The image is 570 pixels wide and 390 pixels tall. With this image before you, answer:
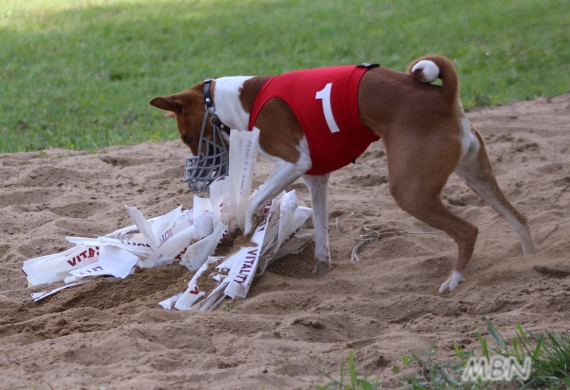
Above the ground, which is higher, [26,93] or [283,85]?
[283,85]

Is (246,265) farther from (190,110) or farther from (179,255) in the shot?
(190,110)

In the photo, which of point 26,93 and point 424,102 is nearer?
point 424,102

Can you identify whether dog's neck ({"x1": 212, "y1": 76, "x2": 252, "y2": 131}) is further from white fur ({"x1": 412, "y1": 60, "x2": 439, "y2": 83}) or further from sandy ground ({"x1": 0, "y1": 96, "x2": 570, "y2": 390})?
white fur ({"x1": 412, "y1": 60, "x2": 439, "y2": 83})

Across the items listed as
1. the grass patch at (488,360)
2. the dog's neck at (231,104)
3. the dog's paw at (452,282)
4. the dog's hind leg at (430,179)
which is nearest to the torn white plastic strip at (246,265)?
the dog's neck at (231,104)

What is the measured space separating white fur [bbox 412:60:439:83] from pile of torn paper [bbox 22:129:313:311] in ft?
3.41

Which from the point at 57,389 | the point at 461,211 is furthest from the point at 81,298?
the point at 461,211

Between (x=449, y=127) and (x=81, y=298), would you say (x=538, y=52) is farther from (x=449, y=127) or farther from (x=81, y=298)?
(x=81, y=298)

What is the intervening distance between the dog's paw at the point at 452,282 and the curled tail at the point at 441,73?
0.99 m

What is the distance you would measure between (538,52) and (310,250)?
665 cm

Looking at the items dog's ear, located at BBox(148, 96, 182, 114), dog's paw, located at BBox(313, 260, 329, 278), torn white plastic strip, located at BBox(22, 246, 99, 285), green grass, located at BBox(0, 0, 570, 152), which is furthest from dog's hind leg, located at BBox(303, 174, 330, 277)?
green grass, located at BBox(0, 0, 570, 152)

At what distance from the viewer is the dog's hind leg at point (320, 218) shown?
15.6ft

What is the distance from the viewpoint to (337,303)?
3.89 metres

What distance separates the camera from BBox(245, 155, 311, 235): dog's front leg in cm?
440

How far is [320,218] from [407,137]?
1.05 metres
